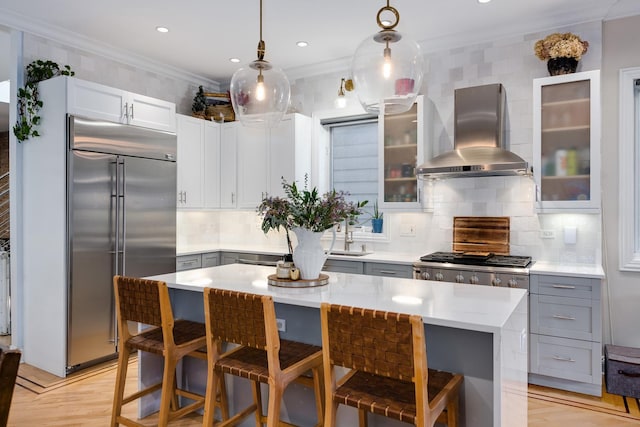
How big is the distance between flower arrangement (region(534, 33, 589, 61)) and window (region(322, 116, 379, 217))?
1.70m

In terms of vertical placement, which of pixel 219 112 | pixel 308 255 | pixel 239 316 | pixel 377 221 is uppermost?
pixel 219 112

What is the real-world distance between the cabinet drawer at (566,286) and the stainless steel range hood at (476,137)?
84 cm

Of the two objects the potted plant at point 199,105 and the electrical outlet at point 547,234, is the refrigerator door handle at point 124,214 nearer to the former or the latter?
the potted plant at point 199,105

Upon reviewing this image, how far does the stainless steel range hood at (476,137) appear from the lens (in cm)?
352

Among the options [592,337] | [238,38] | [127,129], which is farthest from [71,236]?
[592,337]

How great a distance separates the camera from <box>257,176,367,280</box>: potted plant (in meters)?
2.45

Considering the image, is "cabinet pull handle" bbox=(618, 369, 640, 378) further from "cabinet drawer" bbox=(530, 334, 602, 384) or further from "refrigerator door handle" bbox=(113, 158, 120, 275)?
"refrigerator door handle" bbox=(113, 158, 120, 275)

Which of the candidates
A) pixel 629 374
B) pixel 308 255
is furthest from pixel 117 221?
pixel 629 374

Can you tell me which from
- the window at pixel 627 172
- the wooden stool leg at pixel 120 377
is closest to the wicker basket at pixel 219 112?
the wooden stool leg at pixel 120 377

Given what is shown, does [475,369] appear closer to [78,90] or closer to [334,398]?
[334,398]

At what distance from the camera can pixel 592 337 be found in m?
3.17

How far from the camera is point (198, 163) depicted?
4977 millimetres

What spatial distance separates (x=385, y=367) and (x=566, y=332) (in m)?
2.21

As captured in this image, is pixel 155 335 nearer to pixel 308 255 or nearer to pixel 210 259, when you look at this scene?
pixel 308 255
